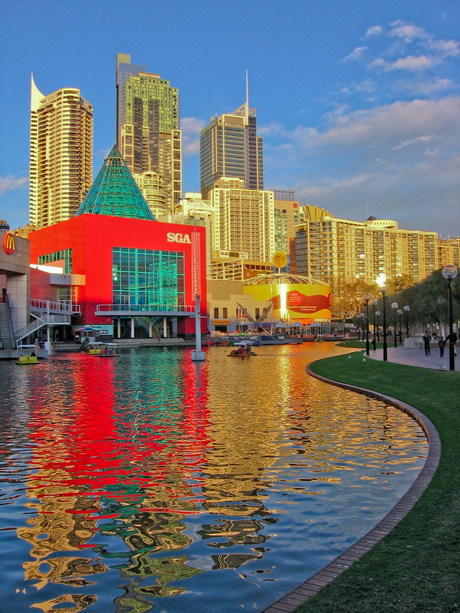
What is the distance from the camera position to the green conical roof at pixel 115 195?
118 m

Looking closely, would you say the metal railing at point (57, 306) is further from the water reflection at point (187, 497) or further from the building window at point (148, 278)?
the water reflection at point (187, 497)

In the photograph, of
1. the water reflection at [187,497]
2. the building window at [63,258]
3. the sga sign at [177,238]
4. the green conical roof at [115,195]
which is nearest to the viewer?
the water reflection at [187,497]

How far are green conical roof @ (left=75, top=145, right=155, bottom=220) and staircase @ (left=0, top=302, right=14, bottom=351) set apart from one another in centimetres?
5741

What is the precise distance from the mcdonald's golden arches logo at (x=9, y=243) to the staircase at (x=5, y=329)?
6.48m

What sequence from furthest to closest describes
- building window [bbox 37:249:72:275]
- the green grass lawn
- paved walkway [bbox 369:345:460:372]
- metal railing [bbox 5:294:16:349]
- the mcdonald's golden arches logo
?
building window [bbox 37:249:72:275]
metal railing [bbox 5:294:16:349]
the mcdonald's golden arches logo
paved walkway [bbox 369:345:460:372]
the green grass lawn

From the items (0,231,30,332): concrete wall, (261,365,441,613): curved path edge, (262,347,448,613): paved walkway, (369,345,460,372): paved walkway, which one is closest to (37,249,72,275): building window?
(0,231,30,332): concrete wall

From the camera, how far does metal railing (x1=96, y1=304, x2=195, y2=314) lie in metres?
101

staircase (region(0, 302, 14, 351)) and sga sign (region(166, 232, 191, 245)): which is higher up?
sga sign (region(166, 232, 191, 245))

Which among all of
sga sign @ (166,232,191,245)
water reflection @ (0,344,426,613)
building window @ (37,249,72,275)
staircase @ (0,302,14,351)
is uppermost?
sga sign @ (166,232,191,245)

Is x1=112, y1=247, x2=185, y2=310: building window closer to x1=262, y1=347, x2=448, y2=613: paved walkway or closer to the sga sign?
the sga sign

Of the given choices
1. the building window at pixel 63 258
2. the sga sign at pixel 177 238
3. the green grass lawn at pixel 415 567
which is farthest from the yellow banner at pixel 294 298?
the green grass lawn at pixel 415 567

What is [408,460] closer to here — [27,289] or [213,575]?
[213,575]

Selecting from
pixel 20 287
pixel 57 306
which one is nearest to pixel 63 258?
pixel 57 306

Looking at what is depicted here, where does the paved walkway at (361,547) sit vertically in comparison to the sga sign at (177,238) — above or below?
below
